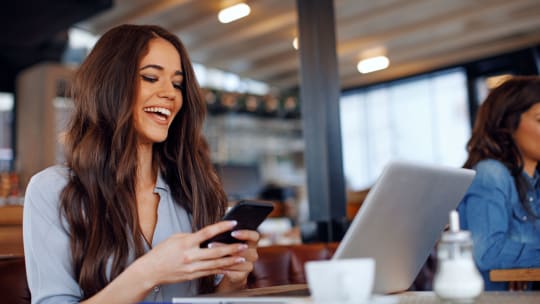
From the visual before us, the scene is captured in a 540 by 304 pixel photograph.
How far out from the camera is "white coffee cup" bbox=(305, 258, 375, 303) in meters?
0.79

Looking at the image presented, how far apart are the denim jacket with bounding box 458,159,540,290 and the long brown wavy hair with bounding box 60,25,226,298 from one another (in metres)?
0.88

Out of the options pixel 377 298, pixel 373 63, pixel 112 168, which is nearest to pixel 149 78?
pixel 112 168

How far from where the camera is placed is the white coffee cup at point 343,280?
31.2 inches

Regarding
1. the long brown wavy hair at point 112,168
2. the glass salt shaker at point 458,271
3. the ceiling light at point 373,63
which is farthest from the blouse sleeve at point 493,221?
the ceiling light at point 373,63

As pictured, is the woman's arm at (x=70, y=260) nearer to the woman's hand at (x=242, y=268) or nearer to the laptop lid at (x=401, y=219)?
the woman's hand at (x=242, y=268)

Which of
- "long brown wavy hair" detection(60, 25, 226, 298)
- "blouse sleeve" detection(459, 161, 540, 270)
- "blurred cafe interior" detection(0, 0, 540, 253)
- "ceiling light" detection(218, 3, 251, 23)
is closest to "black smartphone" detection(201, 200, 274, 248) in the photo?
"long brown wavy hair" detection(60, 25, 226, 298)

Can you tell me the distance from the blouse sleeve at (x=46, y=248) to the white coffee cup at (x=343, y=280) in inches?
27.8

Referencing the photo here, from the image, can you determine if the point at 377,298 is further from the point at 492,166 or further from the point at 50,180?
the point at 492,166

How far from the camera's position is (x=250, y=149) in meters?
9.65

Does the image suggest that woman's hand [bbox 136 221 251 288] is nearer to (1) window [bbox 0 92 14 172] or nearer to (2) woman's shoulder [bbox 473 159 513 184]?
(2) woman's shoulder [bbox 473 159 513 184]

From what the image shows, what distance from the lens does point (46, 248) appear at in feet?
4.44

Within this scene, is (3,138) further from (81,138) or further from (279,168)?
(81,138)

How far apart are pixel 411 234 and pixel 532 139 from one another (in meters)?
1.32

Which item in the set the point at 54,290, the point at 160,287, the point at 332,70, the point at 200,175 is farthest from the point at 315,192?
the point at 54,290
